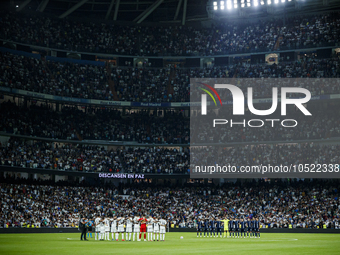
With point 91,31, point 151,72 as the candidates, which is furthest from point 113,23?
point 151,72

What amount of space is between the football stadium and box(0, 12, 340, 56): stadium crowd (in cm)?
23

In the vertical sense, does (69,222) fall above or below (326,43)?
below

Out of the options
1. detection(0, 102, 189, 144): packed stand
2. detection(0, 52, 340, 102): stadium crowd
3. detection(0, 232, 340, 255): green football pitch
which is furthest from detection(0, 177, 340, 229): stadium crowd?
detection(0, 232, 340, 255): green football pitch

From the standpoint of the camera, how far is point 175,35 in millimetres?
83875

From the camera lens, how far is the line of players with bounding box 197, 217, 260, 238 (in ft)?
140

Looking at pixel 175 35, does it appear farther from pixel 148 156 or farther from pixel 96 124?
pixel 148 156

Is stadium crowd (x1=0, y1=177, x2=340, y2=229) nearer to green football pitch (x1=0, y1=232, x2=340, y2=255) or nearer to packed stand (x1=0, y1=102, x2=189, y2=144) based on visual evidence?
packed stand (x1=0, y1=102, x2=189, y2=144)

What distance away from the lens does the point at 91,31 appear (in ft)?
265

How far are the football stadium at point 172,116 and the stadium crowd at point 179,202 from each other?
0.61 ft

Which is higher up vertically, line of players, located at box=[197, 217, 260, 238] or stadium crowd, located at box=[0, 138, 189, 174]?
stadium crowd, located at box=[0, 138, 189, 174]

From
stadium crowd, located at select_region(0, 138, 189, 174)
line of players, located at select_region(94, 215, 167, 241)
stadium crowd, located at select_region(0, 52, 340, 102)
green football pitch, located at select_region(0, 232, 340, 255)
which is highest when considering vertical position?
stadium crowd, located at select_region(0, 52, 340, 102)

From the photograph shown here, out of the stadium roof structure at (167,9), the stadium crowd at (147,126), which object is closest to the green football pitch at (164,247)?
the stadium crowd at (147,126)

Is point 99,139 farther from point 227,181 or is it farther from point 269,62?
point 269,62

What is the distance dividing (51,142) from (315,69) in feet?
137
